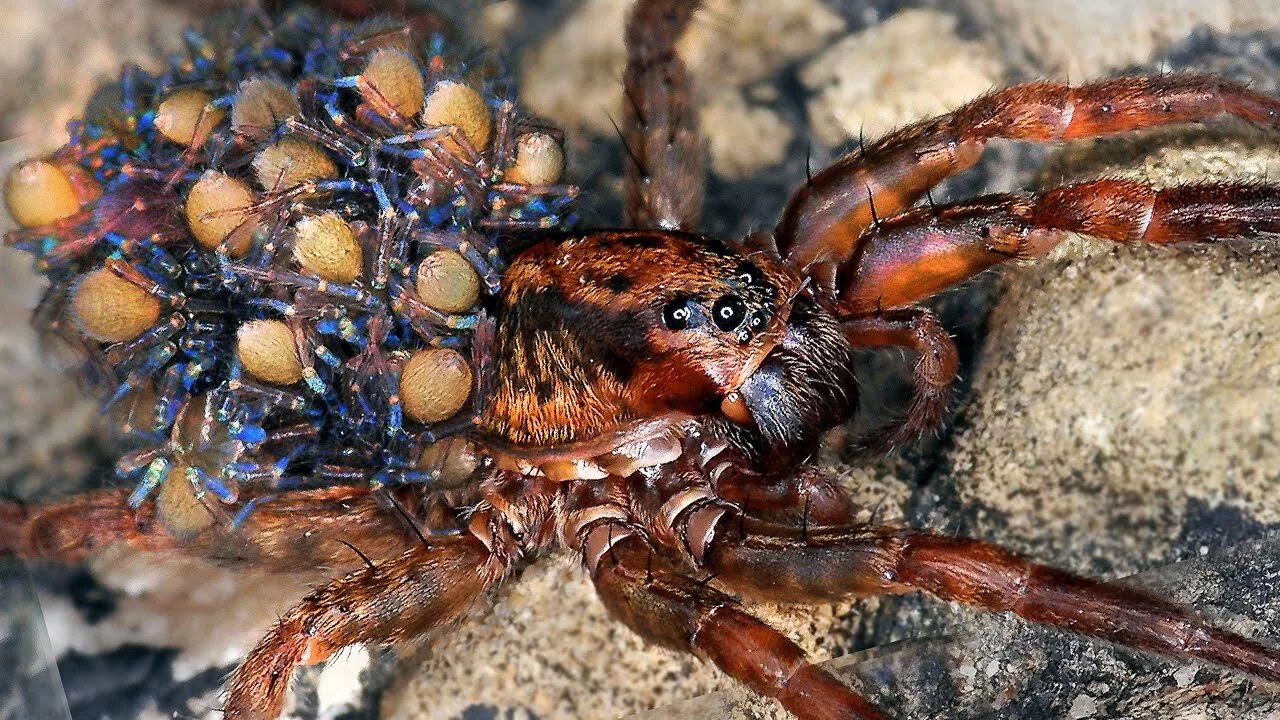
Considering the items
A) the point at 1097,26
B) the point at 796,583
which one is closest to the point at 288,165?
the point at 796,583

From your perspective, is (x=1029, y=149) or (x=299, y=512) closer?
(x=299, y=512)

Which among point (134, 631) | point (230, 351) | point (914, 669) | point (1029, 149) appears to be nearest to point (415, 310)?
point (230, 351)

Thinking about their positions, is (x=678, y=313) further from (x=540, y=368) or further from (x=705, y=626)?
(x=705, y=626)

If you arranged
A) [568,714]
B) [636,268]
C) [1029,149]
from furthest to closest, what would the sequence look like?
[1029,149] → [568,714] → [636,268]

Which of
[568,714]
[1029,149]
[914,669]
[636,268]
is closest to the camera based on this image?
[914,669]

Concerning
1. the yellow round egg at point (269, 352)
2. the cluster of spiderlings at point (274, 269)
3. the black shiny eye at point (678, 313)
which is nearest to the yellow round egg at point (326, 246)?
the cluster of spiderlings at point (274, 269)

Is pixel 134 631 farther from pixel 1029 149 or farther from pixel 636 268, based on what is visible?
pixel 1029 149
